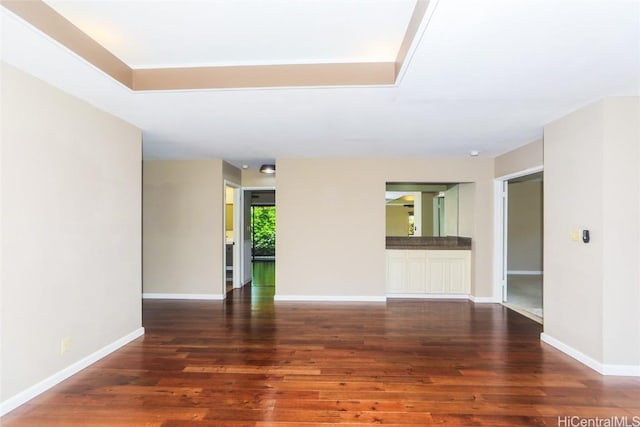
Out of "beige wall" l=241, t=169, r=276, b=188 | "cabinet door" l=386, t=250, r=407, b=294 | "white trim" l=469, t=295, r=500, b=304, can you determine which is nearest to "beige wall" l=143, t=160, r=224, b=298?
"beige wall" l=241, t=169, r=276, b=188

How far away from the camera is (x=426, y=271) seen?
5.48 meters

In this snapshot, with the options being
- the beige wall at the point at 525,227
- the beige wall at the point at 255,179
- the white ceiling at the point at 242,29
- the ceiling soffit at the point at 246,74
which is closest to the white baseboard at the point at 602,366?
the ceiling soffit at the point at 246,74

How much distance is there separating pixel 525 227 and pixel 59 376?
9.21m

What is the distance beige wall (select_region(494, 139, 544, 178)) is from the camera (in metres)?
3.99

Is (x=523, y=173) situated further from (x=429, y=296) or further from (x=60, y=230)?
(x=60, y=230)

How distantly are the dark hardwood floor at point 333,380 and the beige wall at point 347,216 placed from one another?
1.16m

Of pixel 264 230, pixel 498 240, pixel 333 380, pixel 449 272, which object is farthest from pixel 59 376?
pixel 264 230

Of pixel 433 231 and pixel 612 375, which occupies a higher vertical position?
pixel 433 231

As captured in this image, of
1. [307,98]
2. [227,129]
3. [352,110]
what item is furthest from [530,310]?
[227,129]

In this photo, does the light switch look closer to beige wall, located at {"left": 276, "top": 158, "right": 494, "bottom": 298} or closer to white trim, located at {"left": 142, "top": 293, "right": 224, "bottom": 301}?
beige wall, located at {"left": 276, "top": 158, "right": 494, "bottom": 298}

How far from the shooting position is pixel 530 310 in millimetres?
4730

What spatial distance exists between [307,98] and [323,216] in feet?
9.03

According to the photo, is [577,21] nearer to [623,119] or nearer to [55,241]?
[623,119]

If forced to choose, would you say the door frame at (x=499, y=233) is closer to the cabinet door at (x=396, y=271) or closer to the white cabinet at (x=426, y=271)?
the white cabinet at (x=426, y=271)
